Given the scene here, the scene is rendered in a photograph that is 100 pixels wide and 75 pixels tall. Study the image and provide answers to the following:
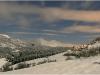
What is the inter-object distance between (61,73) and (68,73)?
0.44 m

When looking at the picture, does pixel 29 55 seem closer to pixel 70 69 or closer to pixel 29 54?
pixel 29 54

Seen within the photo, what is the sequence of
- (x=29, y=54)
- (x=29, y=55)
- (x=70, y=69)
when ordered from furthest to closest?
(x=29, y=54), (x=29, y=55), (x=70, y=69)

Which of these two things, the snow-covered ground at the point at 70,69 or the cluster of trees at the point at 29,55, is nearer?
the snow-covered ground at the point at 70,69

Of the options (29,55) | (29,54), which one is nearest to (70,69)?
(29,55)

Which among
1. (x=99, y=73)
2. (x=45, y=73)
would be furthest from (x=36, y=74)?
(x=99, y=73)

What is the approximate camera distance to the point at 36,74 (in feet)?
39.4

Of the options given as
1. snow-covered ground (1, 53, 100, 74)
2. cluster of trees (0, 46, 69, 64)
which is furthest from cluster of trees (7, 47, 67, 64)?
snow-covered ground (1, 53, 100, 74)

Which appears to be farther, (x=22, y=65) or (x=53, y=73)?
(x=22, y=65)

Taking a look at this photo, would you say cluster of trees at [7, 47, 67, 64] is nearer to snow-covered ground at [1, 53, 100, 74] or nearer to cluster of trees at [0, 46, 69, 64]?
cluster of trees at [0, 46, 69, 64]

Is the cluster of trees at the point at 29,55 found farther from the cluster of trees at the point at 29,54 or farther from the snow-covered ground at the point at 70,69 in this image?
the snow-covered ground at the point at 70,69

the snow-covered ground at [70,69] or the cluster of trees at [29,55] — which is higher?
the cluster of trees at [29,55]

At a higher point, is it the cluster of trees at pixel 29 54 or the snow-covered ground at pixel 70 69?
the cluster of trees at pixel 29 54

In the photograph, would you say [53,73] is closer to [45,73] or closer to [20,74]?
[45,73]

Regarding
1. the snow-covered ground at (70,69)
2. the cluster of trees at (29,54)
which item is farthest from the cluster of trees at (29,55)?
the snow-covered ground at (70,69)
